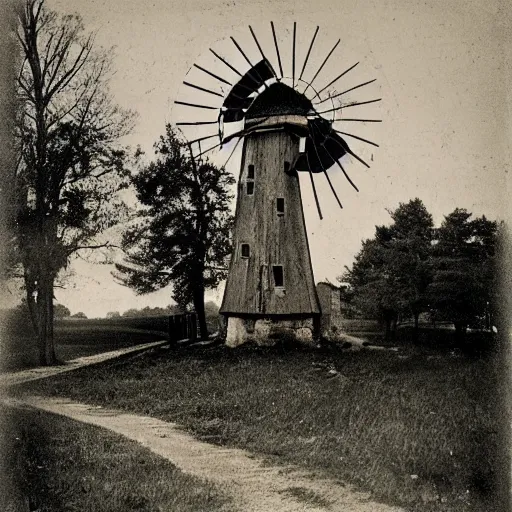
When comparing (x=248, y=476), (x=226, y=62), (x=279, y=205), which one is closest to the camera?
(x=248, y=476)

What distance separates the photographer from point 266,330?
43.0ft

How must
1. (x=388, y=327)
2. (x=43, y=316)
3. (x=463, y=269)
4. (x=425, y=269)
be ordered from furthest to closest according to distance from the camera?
(x=388, y=327) < (x=425, y=269) < (x=43, y=316) < (x=463, y=269)

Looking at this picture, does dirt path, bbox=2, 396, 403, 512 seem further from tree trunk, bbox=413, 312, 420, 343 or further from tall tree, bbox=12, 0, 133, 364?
tree trunk, bbox=413, 312, 420, 343

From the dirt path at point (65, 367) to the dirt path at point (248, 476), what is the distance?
0.46m

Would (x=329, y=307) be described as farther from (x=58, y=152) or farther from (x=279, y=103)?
(x=58, y=152)

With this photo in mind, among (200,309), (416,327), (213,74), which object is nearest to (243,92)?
(213,74)

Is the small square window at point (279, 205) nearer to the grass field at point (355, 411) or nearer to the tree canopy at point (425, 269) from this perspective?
the tree canopy at point (425, 269)

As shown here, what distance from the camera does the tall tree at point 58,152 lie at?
9094 millimetres

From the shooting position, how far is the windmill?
12648mm

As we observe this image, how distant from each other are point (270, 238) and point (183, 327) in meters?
3.18

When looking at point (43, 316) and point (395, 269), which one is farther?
point (395, 269)

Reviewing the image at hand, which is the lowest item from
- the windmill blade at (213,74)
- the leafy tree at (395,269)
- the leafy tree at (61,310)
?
the leafy tree at (61,310)

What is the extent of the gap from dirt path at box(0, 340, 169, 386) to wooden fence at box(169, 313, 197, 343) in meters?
0.55

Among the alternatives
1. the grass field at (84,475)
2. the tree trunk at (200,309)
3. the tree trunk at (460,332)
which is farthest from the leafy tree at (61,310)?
the tree trunk at (460,332)
